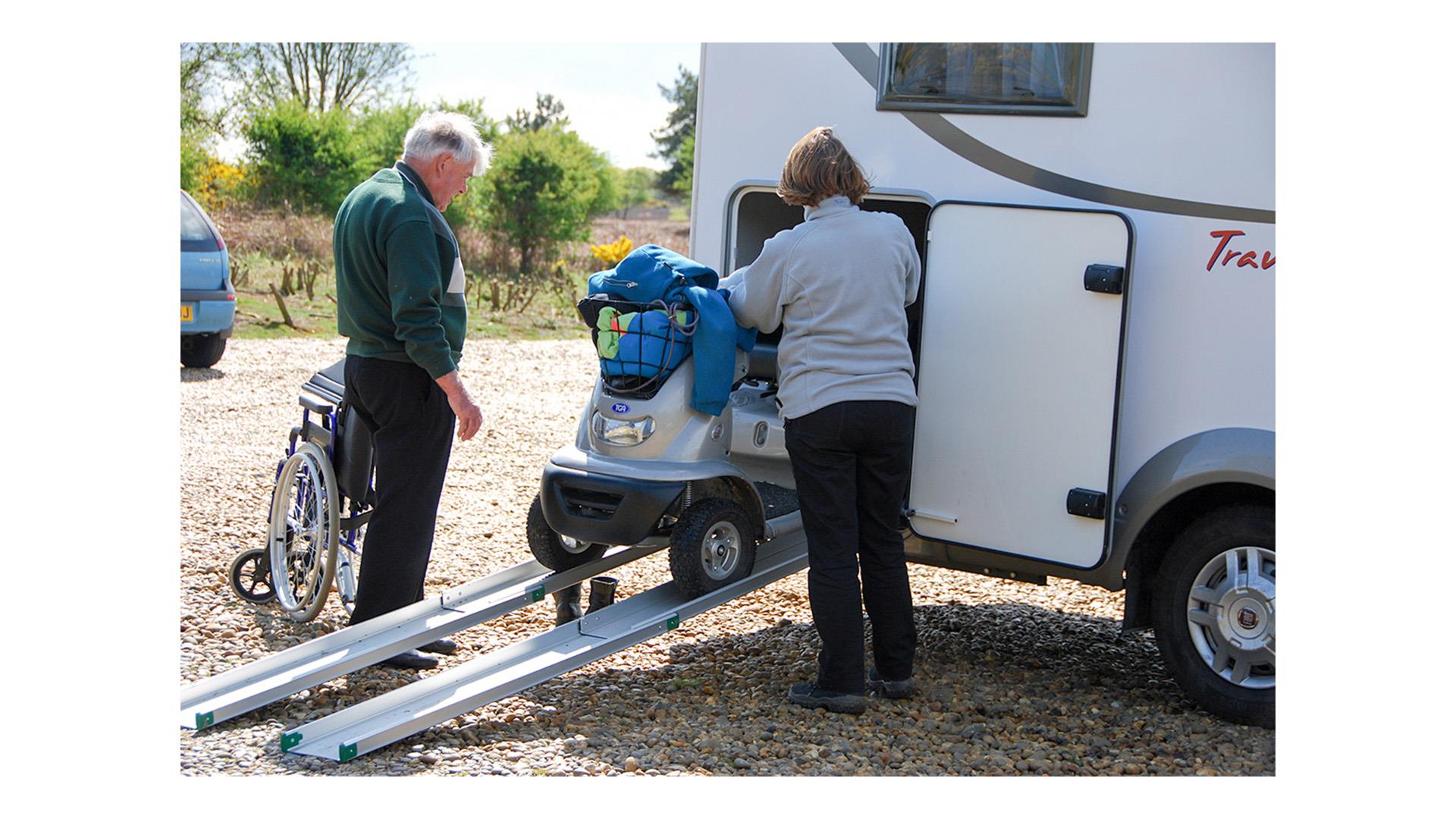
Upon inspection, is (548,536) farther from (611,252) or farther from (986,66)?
(611,252)

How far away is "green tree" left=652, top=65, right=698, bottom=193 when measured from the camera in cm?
4047

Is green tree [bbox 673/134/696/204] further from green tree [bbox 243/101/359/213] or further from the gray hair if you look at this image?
the gray hair

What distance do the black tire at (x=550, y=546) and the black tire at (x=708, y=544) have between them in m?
0.47

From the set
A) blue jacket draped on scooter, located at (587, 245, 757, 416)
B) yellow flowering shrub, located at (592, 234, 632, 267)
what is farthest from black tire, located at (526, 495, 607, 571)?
yellow flowering shrub, located at (592, 234, 632, 267)

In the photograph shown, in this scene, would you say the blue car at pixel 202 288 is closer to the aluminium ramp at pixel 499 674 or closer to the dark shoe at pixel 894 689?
the aluminium ramp at pixel 499 674

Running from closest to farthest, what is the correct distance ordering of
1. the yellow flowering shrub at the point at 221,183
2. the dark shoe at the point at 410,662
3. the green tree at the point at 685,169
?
the dark shoe at the point at 410,662
the yellow flowering shrub at the point at 221,183
the green tree at the point at 685,169

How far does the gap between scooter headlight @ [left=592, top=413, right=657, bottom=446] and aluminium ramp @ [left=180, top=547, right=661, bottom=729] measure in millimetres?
602

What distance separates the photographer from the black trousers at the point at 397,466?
4.29 m

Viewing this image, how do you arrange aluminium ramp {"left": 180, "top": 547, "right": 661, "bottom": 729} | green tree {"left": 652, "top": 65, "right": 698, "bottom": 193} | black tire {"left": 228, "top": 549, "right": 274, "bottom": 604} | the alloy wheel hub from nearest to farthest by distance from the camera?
aluminium ramp {"left": 180, "top": 547, "right": 661, "bottom": 729} < the alloy wheel hub < black tire {"left": 228, "top": 549, "right": 274, "bottom": 604} < green tree {"left": 652, "top": 65, "right": 698, "bottom": 193}

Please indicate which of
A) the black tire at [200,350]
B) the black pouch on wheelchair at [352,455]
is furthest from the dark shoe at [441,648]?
the black tire at [200,350]

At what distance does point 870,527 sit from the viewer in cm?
414

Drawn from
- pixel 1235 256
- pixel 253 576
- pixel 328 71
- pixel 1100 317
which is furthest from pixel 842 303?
pixel 328 71

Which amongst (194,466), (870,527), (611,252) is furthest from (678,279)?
(611,252)

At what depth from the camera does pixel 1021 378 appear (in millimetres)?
4215
